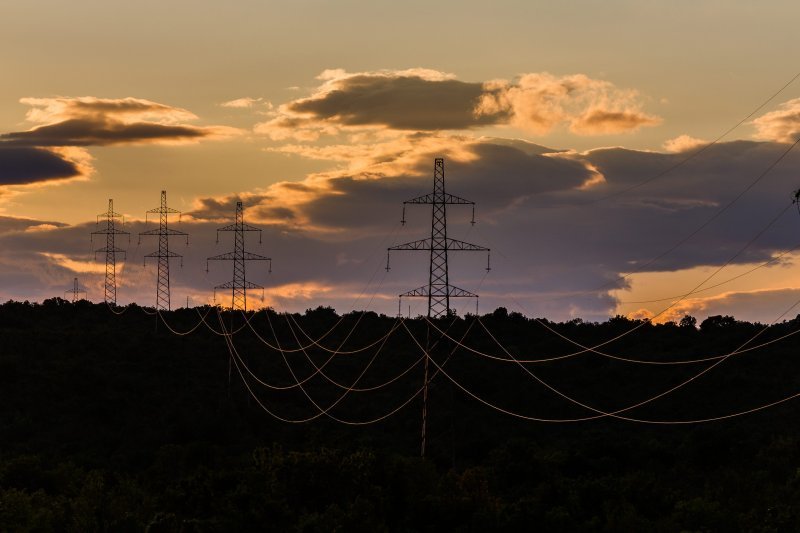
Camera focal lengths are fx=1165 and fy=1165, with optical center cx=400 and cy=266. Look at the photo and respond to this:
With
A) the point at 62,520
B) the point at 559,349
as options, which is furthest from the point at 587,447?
the point at 559,349

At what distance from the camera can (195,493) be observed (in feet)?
236

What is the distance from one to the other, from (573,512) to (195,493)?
77.3ft

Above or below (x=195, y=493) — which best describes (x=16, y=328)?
above

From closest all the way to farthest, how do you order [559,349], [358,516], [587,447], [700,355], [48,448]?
[358,516] → [587,447] → [48,448] → [700,355] → [559,349]

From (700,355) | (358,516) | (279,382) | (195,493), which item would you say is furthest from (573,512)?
(700,355)

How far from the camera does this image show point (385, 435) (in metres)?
112

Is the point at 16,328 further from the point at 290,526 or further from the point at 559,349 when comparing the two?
the point at 290,526

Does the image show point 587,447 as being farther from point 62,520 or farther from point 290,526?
point 62,520

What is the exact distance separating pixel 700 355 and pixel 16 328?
9978cm

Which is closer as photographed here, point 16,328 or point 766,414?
point 766,414

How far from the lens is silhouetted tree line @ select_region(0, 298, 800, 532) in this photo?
69.4 metres

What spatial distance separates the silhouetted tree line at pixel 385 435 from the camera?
6944 cm

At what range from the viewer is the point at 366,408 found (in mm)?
128500

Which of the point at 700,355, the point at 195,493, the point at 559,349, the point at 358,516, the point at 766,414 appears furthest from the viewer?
the point at 559,349
